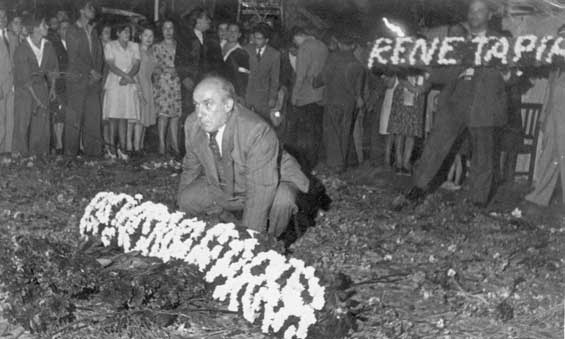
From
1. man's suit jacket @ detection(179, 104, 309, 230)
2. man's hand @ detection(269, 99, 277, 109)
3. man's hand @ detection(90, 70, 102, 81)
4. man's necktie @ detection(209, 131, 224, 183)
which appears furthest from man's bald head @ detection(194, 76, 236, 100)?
man's hand @ detection(269, 99, 277, 109)

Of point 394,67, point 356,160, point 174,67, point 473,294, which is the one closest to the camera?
point 473,294

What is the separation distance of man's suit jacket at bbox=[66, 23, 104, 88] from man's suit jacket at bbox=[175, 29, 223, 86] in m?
0.98

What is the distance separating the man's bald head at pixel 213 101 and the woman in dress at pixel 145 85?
3613 millimetres

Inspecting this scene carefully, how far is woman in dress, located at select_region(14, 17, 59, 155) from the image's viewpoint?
7472 millimetres

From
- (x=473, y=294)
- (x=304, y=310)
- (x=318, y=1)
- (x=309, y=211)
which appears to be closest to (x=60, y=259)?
(x=304, y=310)

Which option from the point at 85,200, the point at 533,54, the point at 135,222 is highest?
the point at 533,54

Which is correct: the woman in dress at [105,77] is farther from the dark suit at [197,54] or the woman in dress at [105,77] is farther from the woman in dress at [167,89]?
the dark suit at [197,54]

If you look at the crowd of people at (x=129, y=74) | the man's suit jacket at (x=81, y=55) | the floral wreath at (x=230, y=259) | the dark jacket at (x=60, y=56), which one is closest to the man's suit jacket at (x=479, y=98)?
the crowd of people at (x=129, y=74)

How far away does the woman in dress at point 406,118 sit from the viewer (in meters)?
8.54

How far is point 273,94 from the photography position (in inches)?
351

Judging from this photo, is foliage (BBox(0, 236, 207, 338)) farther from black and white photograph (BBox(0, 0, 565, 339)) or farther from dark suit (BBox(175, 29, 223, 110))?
dark suit (BBox(175, 29, 223, 110))

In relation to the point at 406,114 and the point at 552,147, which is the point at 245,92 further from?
the point at 552,147

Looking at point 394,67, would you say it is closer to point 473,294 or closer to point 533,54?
point 533,54

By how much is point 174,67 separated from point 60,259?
4422 millimetres
